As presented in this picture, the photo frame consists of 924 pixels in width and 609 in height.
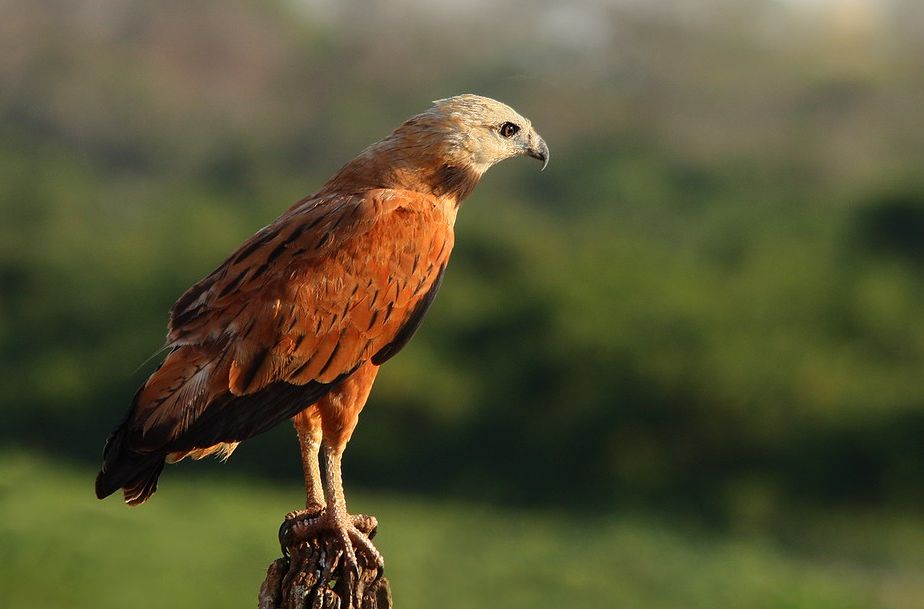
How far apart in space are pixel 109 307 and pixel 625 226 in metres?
12.0

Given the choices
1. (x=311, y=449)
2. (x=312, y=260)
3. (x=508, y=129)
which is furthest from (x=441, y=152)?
(x=311, y=449)

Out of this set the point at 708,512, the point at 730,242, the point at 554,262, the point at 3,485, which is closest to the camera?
the point at 3,485

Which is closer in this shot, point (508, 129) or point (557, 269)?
point (508, 129)

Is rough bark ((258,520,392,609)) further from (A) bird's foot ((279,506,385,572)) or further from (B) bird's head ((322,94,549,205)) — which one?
(B) bird's head ((322,94,549,205))

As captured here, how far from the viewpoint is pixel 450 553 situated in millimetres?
19375

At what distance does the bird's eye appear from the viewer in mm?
6695

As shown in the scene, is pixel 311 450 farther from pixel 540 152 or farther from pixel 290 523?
pixel 540 152

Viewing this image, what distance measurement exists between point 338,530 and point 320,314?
0.98 metres

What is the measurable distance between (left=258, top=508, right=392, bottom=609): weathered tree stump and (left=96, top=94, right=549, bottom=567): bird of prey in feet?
0.27

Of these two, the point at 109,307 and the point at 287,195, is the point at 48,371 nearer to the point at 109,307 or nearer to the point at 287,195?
the point at 109,307

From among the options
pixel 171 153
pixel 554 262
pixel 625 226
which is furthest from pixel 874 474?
pixel 171 153

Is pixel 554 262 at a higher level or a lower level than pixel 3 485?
higher

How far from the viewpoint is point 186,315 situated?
6.15 metres

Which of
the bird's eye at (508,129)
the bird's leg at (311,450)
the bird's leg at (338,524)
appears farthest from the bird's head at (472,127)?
the bird's leg at (338,524)
